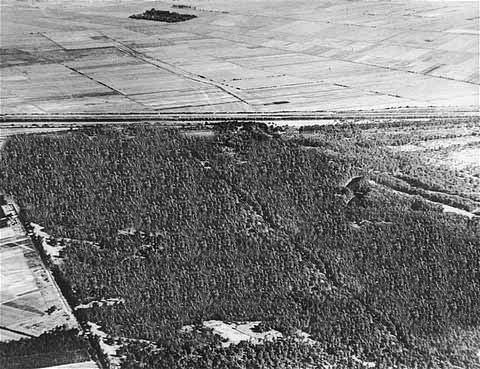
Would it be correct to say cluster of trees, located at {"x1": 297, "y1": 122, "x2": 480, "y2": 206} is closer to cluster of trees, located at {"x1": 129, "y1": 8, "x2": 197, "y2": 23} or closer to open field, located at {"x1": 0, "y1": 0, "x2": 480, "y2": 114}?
open field, located at {"x1": 0, "y1": 0, "x2": 480, "y2": 114}

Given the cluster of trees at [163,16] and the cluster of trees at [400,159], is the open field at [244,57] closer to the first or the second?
the cluster of trees at [163,16]

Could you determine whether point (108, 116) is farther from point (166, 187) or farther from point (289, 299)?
point (289, 299)

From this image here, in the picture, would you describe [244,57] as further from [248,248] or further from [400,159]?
[248,248]

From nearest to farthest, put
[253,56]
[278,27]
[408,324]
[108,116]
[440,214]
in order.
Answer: [408,324] < [440,214] < [108,116] < [253,56] < [278,27]

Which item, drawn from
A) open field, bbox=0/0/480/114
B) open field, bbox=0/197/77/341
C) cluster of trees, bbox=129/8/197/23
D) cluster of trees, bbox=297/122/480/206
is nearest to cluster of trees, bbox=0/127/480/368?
cluster of trees, bbox=297/122/480/206

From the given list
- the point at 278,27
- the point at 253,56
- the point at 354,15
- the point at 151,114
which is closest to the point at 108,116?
the point at 151,114

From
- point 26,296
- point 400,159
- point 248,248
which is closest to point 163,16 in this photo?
point 400,159
